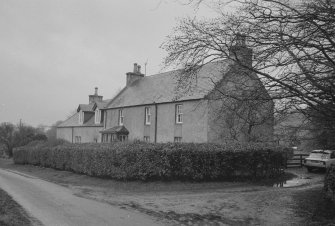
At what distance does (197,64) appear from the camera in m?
10.2

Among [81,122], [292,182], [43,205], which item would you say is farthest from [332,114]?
[81,122]

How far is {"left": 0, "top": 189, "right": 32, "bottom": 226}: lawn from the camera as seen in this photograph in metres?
9.02

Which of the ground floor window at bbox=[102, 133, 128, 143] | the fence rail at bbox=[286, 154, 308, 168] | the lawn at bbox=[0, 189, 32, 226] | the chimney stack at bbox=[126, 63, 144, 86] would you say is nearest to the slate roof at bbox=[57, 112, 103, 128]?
the ground floor window at bbox=[102, 133, 128, 143]

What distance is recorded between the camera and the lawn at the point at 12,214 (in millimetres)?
9016

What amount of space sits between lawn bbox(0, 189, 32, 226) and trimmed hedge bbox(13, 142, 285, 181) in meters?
7.79

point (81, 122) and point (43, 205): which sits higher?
point (81, 122)

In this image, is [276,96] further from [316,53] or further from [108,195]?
[108,195]

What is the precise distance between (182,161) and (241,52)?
34.9 feet

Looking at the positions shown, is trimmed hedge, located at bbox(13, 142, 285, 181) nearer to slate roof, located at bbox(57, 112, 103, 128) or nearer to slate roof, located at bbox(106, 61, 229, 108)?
slate roof, located at bbox(106, 61, 229, 108)

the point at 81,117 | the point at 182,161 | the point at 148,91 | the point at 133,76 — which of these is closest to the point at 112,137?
the point at 148,91

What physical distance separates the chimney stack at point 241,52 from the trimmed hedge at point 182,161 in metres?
10.2

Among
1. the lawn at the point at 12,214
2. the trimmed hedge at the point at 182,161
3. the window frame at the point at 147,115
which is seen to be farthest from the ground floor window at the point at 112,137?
the lawn at the point at 12,214

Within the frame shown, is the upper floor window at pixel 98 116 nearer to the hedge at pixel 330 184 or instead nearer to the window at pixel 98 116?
the window at pixel 98 116

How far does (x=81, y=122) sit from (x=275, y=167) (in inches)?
1411
